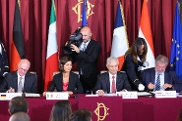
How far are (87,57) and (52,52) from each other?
872mm

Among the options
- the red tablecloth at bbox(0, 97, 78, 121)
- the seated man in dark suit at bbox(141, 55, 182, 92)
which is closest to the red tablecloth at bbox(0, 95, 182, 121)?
the red tablecloth at bbox(0, 97, 78, 121)

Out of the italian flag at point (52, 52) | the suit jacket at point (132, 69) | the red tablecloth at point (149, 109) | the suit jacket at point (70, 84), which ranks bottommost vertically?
the red tablecloth at point (149, 109)

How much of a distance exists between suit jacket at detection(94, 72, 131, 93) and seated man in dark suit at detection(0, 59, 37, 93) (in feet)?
2.83

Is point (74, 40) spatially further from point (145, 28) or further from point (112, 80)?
point (145, 28)

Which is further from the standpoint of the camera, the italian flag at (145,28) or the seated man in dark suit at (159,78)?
the italian flag at (145,28)

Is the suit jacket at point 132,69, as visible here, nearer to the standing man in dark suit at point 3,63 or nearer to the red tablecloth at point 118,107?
the red tablecloth at point 118,107

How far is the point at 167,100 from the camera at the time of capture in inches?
207

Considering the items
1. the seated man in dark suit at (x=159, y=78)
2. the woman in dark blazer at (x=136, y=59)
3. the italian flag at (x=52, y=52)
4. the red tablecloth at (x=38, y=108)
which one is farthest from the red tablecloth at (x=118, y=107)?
the italian flag at (x=52, y=52)

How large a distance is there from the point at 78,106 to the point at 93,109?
172mm

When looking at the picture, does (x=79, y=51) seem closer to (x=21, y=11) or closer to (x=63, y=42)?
(x=63, y=42)

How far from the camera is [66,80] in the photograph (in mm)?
6078

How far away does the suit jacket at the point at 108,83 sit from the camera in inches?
234

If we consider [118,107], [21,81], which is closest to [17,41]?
[21,81]

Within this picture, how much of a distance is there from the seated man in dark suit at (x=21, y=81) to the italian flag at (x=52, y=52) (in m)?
1.02
